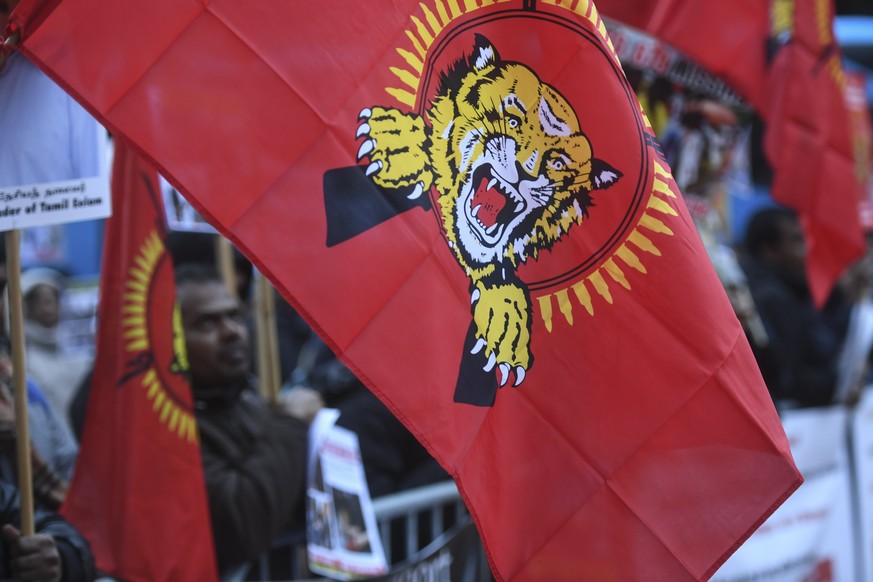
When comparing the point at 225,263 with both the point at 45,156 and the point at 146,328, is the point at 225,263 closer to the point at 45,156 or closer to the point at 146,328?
the point at 146,328

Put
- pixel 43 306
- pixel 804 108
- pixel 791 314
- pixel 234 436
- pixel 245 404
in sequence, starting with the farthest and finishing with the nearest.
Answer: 1. pixel 791 314
2. pixel 43 306
3. pixel 804 108
4. pixel 245 404
5. pixel 234 436

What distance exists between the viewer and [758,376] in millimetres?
2656

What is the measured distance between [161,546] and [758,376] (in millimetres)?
1726

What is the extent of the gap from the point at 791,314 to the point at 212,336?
3.62 m

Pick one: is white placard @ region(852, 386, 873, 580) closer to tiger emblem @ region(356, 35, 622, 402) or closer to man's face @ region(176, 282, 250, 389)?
man's face @ region(176, 282, 250, 389)

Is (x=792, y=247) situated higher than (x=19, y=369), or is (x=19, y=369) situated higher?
(x=792, y=247)

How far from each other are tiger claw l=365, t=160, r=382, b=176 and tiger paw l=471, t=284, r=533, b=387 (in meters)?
0.34

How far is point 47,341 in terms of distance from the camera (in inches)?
243

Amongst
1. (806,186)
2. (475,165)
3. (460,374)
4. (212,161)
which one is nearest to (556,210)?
(475,165)

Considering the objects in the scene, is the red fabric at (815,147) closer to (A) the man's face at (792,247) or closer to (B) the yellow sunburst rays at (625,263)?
(A) the man's face at (792,247)

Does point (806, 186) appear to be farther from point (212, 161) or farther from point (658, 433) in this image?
point (212, 161)

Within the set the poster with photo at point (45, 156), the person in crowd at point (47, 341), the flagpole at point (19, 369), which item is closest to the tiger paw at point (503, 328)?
the poster with photo at point (45, 156)

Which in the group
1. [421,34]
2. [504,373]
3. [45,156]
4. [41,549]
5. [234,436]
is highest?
[421,34]

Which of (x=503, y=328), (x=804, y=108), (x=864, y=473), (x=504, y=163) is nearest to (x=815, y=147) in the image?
(x=804, y=108)
